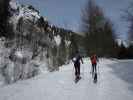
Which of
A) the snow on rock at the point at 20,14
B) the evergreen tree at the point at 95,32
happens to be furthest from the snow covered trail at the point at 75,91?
the evergreen tree at the point at 95,32

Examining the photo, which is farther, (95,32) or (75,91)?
(95,32)

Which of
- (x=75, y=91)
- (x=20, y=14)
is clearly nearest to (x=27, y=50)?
(x=20, y=14)

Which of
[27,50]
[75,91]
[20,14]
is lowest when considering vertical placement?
[75,91]

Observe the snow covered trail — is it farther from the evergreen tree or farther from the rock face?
the evergreen tree

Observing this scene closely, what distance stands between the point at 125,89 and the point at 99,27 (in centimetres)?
2875

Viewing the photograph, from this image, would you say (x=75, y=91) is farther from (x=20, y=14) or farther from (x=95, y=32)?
(x=95, y=32)

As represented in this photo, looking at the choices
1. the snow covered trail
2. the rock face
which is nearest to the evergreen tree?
the rock face

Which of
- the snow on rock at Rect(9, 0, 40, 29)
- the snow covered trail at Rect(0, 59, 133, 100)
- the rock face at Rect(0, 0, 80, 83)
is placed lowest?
the snow covered trail at Rect(0, 59, 133, 100)

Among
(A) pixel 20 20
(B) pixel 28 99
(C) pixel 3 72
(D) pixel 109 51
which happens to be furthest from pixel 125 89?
(D) pixel 109 51

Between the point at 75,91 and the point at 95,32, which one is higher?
the point at 95,32

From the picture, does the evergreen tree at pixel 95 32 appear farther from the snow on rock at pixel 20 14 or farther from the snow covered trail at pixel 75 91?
the snow covered trail at pixel 75 91

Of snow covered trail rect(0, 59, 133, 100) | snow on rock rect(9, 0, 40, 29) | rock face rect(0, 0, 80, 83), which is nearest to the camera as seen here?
snow covered trail rect(0, 59, 133, 100)

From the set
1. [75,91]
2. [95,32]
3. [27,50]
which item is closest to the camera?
[75,91]

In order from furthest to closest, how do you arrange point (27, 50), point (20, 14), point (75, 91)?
point (20, 14)
point (27, 50)
point (75, 91)
